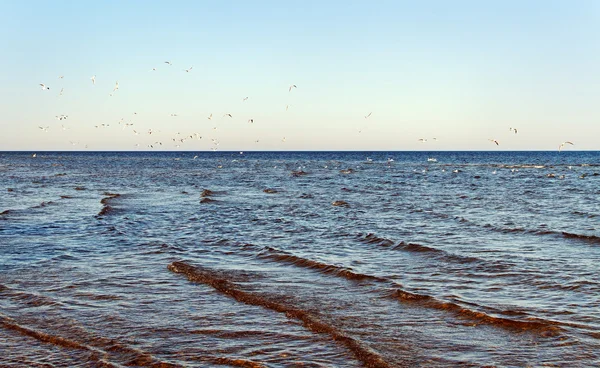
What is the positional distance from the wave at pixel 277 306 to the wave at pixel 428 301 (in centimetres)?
208

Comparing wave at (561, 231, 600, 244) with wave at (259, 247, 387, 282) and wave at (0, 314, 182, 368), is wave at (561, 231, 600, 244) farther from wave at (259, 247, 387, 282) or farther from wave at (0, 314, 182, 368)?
wave at (0, 314, 182, 368)

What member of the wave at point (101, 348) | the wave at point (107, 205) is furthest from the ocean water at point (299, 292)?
the wave at point (107, 205)

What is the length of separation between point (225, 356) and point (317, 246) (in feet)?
29.5

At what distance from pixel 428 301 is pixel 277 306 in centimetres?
261

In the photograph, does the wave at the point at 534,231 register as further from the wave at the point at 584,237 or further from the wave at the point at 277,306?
the wave at the point at 277,306

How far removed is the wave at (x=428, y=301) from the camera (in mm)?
8891

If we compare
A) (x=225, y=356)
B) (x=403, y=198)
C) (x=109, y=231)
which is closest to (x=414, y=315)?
(x=225, y=356)

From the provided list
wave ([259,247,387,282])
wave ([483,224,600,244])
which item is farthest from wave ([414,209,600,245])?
wave ([259,247,387,282])

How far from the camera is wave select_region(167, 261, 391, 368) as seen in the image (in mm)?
7691

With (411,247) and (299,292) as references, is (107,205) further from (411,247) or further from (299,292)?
(299,292)

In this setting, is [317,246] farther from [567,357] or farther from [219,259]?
[567,357]

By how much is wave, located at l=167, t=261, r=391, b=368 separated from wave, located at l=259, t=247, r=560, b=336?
2.08 meters

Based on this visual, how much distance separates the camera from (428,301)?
10.3 meters

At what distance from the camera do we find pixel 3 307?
977 centimetres
